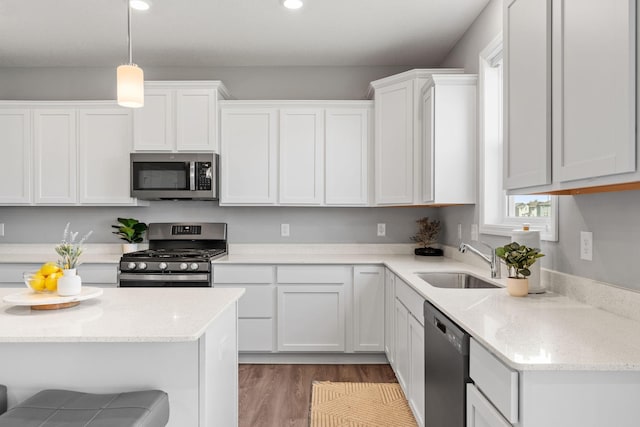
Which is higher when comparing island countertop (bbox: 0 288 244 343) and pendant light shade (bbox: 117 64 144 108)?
pendant light shade (bbox: 117 64 144 108)

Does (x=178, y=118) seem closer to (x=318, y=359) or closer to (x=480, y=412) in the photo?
(x=318, y=359)

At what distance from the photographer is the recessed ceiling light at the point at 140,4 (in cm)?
281

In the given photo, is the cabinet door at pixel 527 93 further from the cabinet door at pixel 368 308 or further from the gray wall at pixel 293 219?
the gray wall at pixel 293 219

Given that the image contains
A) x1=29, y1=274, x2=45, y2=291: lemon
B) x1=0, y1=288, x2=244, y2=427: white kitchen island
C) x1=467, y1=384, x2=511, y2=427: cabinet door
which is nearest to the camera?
x1=467, y1=384, x2=511, y2=427: cabinet door

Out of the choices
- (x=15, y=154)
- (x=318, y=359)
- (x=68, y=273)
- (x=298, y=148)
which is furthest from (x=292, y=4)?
(x=15, y=154)

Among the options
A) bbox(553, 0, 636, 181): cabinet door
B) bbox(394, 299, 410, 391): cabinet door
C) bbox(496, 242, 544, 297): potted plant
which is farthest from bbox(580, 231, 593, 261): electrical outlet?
bbox(394, 299, 410, 391): cabinet door

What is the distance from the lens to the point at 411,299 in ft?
8.04

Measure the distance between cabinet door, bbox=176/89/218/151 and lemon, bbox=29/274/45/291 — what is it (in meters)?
2.09

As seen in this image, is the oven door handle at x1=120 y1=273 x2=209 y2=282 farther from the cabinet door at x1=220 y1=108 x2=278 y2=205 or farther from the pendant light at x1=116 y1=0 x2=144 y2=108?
the pendant light at x1=116 y1=0 x2=144 y2=108

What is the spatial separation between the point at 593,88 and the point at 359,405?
7.28 feet

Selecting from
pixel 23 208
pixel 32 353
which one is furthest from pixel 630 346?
pixel 23 208

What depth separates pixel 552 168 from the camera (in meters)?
1.54

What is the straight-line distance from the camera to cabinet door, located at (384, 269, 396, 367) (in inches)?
123

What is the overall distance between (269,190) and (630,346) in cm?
292
